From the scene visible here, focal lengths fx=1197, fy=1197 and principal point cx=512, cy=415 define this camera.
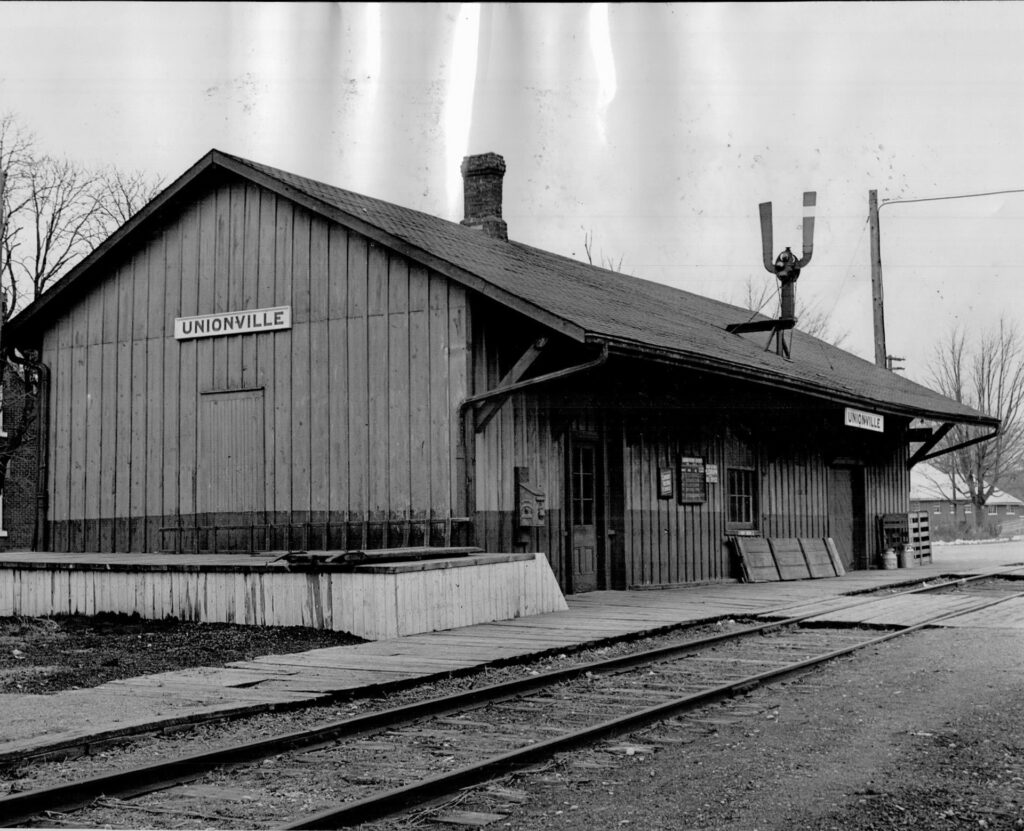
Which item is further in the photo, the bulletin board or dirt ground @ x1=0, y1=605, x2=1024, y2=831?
the bulletin board

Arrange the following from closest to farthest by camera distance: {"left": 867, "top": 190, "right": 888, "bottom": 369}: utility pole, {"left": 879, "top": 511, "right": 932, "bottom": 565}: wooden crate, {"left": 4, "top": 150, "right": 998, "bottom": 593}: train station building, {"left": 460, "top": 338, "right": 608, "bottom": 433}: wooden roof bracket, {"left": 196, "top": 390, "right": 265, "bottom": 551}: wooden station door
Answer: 1. {"left": 460, "top": 338, "right": 608, "bottom": 433}: wooden roof bracket
2. {"left": 4, "top": 150, "right": 998, "bottom": 593}: train station building
3. {"left": 196, "top": 390, "right": 265, "bottom": 551}: wooden station door
4. {"left": 879, "top": 511, "right": 932, "bottom": 565}: wooden crate
5. {"left": 867, "top": 190, "right": 888, "bottom": 369}: utility pole

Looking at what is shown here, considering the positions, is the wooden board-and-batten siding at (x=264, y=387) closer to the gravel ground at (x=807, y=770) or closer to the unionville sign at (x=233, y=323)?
the unionville sign at (x=233, y=323)

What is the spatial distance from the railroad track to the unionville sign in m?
6.41

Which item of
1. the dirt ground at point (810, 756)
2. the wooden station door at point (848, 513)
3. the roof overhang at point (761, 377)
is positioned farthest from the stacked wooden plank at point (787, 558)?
the dirt ground at point (810, 756)

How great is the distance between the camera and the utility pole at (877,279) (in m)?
25.8

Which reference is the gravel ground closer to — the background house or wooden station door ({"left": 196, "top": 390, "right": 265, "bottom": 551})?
wooden station door ({"left": 196, "top": 390, "right": 265, "bottom": 551})

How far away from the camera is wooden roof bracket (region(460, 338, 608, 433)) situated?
1150cm

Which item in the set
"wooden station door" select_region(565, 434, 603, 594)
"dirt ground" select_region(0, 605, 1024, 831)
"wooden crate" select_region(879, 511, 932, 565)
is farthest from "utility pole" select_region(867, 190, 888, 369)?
"dirt ground" select_region(0, 605, 1024, 831)

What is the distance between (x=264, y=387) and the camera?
1349cm

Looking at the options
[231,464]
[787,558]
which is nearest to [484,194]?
[231,464]

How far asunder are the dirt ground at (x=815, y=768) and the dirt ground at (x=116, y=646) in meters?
3.90

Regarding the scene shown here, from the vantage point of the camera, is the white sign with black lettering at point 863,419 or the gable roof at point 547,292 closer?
the gable roof at point 547,292

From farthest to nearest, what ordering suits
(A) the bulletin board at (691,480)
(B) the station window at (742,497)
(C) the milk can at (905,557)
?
(C) the milk can at (905,557) < (B) the station window at (742,497) < (A) the bulletin board at (691,480)

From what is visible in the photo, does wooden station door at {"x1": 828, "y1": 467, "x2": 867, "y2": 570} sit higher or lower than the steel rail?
higher
